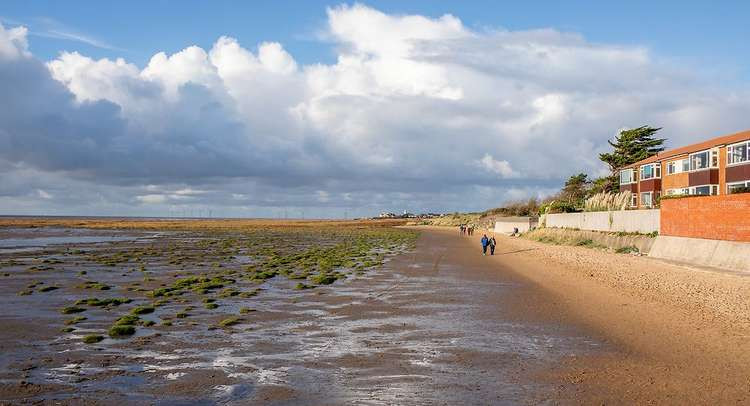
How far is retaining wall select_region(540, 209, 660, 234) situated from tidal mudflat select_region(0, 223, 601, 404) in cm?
1625

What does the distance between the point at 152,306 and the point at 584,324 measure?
1399 cm

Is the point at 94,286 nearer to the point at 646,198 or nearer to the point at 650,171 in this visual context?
the point at 650,171

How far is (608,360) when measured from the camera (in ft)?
44.5

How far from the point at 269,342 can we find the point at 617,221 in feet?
121

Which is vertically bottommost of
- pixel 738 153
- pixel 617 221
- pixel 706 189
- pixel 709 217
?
pixel 617 221

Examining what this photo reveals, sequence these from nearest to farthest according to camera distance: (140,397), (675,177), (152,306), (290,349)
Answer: (140,397) → (290,349) → (152,306) → (675,177)

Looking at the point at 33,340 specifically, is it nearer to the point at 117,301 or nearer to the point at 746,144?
the point at 117,301

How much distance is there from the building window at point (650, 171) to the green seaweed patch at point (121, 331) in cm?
5192

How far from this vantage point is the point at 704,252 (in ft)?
100

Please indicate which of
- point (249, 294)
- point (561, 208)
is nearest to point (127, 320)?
point (249, 294)

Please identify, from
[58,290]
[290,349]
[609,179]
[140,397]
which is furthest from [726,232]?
[609,179]

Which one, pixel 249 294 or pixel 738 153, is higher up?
pixel 738 153

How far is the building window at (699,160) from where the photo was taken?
47.2 m

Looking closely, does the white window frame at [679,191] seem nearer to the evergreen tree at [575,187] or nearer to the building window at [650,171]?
the building window at [650,171]
